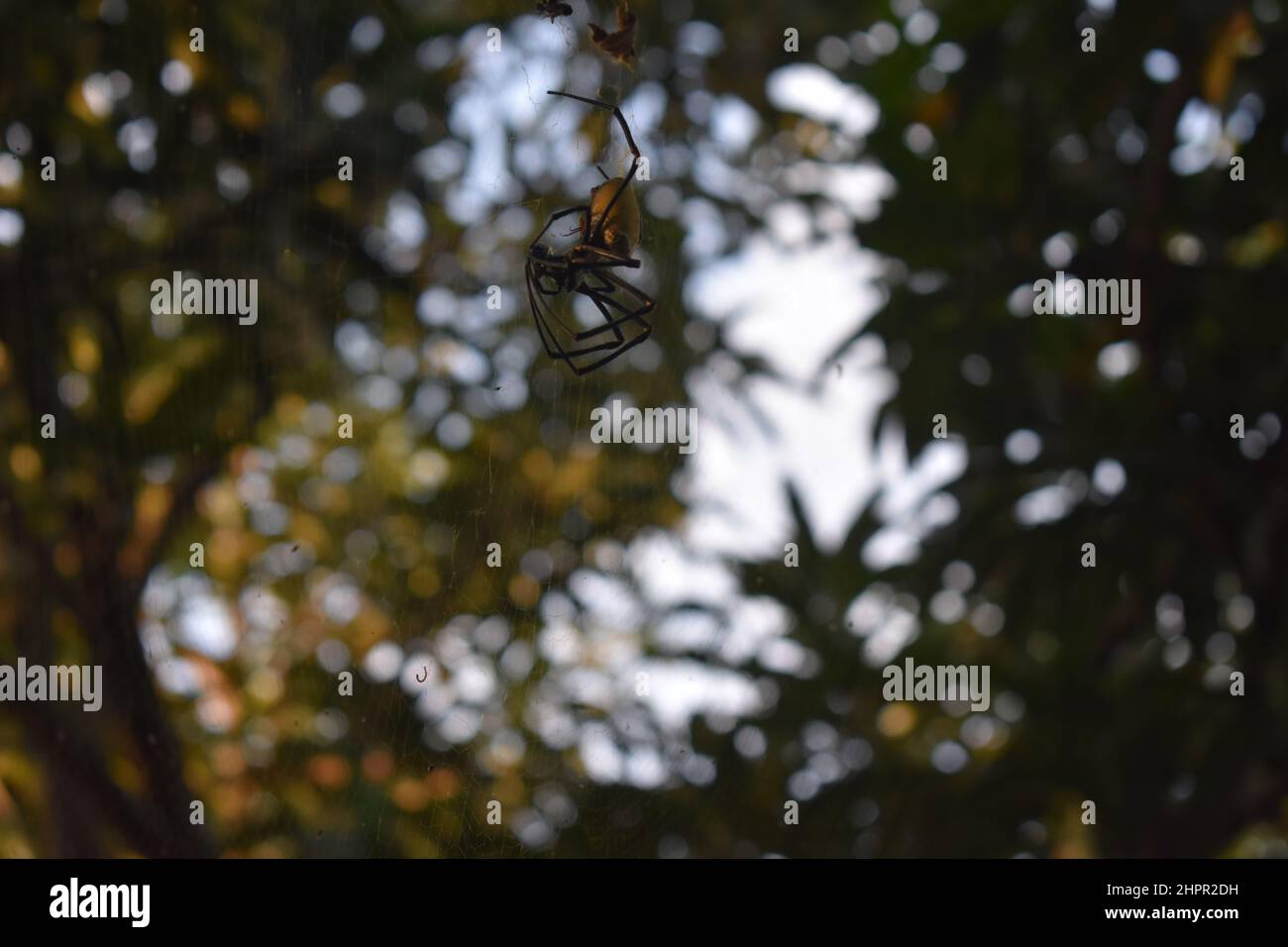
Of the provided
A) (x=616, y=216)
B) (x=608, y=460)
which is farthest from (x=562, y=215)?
(x=608, y=460)

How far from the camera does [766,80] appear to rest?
1.54 m

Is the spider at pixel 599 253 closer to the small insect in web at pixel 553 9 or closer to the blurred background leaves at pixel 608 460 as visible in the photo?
the small insect in web at pixel 553 9

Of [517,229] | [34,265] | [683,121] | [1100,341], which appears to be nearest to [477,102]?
[517,229]

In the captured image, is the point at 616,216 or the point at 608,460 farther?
the point at 608,460

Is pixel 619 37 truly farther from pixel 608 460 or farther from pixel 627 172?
pixel 608 460

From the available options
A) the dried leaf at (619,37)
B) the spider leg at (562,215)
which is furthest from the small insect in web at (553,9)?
the spider leg at (562,215)

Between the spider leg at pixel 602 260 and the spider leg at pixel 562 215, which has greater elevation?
the spider leg at pixel 562 215

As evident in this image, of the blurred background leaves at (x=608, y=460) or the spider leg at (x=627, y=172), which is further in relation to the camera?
the blurred background leaves at (x=608, y=460)

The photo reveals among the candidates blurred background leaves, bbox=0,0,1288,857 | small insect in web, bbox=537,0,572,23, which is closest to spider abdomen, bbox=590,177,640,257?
small insect in web, bbox=537,0,572,23

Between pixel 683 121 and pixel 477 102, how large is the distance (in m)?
0.33

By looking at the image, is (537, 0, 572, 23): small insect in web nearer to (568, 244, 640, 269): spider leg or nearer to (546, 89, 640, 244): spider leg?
(546, 89, 640, 244): spider leg

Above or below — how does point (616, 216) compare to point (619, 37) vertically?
below

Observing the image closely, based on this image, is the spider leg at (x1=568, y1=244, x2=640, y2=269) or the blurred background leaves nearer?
the spider leg at (x1=568, y1=244, x2=640, y2=269)
